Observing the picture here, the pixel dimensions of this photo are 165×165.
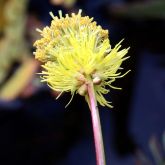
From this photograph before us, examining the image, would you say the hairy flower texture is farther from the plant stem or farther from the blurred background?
the blurred background

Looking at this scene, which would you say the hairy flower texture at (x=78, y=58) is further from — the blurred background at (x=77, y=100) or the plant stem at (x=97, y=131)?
the blurred background at (x=77, y=100)

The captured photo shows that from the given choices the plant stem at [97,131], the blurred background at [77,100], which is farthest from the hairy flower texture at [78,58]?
the blurred background at [77,100]

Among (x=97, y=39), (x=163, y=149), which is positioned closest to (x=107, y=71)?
(x=97, y=39)

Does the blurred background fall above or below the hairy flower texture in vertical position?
above

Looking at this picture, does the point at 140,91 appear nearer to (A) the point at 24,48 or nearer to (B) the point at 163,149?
(B) the point at 163,149

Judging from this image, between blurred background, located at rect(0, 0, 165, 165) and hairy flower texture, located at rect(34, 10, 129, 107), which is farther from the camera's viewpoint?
blurred background, located at rect(0, 0, 165, 165)

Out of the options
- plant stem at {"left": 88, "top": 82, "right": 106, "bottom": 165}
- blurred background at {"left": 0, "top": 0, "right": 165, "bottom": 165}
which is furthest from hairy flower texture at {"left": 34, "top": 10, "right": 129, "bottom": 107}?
blurred background at {"left": 0, "top": 0, "right": 165, "bottom": 165}
